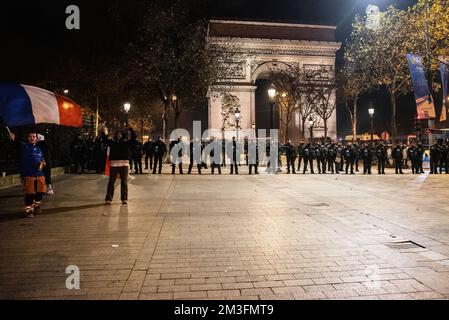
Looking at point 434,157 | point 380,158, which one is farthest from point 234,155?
point 434,157

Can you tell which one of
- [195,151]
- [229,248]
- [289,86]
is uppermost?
[289,86]

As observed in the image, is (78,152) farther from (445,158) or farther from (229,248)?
(445,158)

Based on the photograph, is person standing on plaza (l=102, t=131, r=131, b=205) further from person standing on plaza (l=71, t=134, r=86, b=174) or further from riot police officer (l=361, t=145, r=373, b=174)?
riot police officer (l=361, t=145, r=373, b=174)

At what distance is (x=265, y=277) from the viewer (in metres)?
4.79

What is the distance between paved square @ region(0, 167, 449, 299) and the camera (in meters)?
4.44

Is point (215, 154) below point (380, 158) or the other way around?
the other way around

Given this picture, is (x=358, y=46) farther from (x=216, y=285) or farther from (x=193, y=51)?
(x=216, y=285)

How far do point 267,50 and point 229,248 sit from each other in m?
42.4

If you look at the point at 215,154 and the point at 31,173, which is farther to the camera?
the point at 215,154

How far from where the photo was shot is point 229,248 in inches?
240

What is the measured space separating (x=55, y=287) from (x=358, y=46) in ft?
95.4

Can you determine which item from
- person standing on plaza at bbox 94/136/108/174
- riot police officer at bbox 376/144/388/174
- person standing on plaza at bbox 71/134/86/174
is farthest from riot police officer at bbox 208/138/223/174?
riot police officer at bbox 376/144/388/174

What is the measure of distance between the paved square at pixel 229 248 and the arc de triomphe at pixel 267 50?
115 ft
